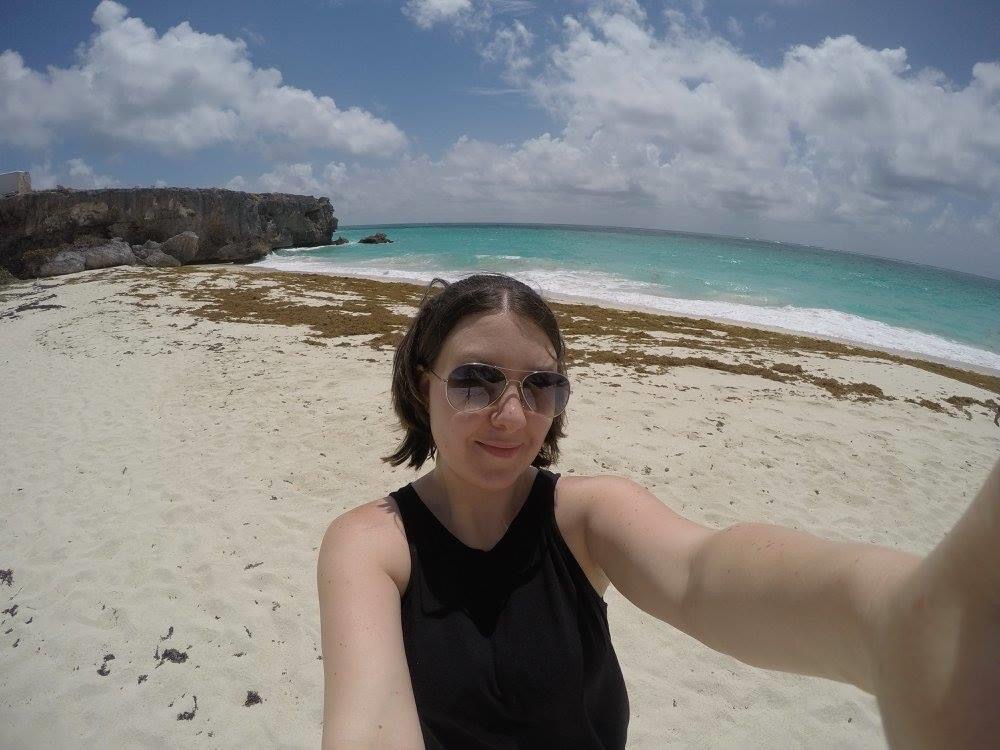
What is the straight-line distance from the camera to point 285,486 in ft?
16.3

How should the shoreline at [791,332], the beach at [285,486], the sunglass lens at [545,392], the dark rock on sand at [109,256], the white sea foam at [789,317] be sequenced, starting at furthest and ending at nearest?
the dark rock on sand at [109,256] → the white sea foam at [789,317] → the shoreline at [791,332] → the beach at [285,486] → the sunglass lens at [545,392]

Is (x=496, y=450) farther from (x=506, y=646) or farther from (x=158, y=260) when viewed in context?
(x=158, y=260)

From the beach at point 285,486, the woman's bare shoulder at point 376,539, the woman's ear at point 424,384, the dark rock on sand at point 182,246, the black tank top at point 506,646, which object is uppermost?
the dark rock on sand at point 182,246

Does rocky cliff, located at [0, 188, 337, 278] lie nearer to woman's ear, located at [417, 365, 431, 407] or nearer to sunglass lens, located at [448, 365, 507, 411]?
woman's ear, located at [417, 365, 431, 407]

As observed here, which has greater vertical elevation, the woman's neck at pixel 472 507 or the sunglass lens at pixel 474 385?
the sunglass lens at pixel 474 385

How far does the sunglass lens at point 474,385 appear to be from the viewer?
1.56m

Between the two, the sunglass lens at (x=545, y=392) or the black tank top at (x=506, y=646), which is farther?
the sunglass lens at (x=545, y=392)

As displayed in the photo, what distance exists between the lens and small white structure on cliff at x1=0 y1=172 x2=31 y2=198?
27312 mm

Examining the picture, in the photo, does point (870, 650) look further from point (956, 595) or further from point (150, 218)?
point (150, 218)

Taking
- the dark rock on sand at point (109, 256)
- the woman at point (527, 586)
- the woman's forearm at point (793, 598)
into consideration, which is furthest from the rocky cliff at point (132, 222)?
the woman's forearm at point (793, 598)

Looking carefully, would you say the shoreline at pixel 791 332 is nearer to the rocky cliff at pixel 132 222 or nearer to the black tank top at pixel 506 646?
the black tank top at pixel 506 646

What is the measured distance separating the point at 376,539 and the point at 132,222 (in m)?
36.1

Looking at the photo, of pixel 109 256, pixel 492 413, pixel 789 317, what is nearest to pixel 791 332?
pixel 789 317

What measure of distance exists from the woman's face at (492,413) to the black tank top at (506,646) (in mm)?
192
